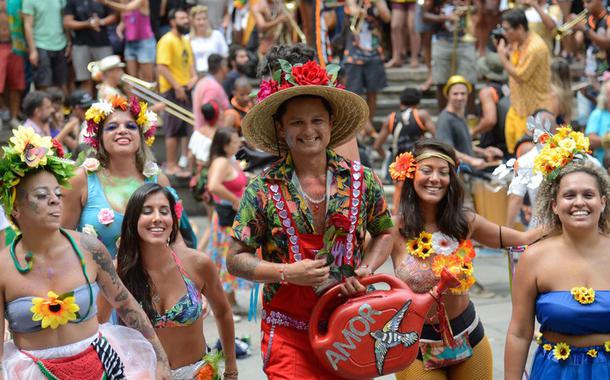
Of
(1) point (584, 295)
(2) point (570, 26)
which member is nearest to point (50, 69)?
(2) point (570, 26)

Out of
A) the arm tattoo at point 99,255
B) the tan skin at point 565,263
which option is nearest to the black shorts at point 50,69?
the arm tattoo at point 99,255

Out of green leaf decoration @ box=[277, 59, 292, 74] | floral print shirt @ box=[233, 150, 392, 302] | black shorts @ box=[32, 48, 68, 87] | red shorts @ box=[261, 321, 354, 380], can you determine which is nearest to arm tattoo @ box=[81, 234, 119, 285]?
floral print shirt @ box=[233, 150, 392, 302]

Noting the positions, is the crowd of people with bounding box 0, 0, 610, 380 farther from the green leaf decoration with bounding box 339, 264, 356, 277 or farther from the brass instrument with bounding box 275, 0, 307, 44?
the brass instrument with bounding box 275, 0, 307, 44

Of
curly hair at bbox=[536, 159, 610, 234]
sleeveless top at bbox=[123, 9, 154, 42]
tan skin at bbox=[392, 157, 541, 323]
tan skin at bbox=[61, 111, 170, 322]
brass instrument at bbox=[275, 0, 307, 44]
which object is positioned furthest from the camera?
brass instrument at bbox=[275, 0, 307, 44]

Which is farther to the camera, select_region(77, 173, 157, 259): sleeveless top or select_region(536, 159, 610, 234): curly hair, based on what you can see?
select_region(77, 173, 157, 259): sleeveless top

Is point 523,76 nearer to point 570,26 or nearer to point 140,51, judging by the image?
point 570,26

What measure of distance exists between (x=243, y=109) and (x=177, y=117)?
6.93 ft

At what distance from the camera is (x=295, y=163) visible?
4352 millimetres

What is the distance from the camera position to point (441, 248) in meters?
5.11

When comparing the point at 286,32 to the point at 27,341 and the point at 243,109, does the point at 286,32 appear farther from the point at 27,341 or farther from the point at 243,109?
the point at 27,341

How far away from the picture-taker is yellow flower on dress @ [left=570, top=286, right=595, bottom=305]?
413 centimetres

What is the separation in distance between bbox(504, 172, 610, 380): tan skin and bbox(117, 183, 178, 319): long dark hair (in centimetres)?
172

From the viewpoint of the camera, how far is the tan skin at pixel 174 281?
4.76 m

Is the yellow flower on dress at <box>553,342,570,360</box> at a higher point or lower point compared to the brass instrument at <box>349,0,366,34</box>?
lower
